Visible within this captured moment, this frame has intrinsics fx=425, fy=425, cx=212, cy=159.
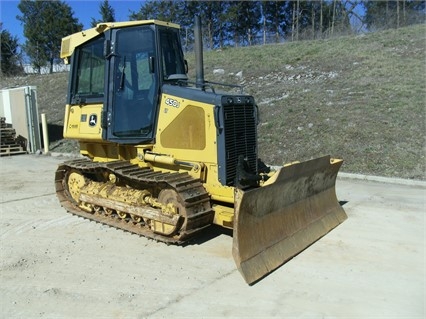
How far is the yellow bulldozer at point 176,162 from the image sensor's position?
4961 millimetres

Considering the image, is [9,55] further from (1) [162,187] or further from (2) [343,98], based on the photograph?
(1) [162,187]

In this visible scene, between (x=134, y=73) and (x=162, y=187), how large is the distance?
165cm

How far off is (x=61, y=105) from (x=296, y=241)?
17163 millimetres

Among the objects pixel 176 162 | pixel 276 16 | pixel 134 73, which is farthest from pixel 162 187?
pixel 276 16

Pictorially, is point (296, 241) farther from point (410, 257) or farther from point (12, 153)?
point (12, 153)

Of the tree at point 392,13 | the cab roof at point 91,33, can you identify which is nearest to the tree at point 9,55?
the tree at point 392,13

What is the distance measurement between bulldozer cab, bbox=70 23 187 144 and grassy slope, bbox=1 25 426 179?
17.0ft

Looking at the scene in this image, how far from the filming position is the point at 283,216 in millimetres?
5133

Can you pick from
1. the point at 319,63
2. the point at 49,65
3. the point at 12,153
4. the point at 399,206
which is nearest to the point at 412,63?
the point at 319,63

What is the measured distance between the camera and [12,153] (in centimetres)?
1441

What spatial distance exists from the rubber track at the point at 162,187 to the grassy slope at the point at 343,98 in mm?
5166

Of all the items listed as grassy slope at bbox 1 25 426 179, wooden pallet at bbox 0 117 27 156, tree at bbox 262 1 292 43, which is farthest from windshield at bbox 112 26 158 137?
tree at bbox 262 1 292 43

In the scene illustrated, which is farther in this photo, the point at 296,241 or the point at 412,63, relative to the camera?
the point at 412,63

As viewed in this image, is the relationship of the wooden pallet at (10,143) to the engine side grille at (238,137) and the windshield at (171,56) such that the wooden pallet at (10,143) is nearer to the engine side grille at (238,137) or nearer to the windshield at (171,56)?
the windshield at (171,56)
